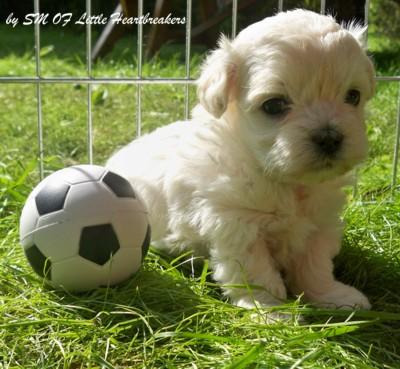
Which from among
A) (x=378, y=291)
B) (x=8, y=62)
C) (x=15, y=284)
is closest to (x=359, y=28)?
(x=378, y=291)

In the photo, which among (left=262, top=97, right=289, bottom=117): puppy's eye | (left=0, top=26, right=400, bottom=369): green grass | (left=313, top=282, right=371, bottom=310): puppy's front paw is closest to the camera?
(left=0, top=26, right=400, bottom=369): green grass

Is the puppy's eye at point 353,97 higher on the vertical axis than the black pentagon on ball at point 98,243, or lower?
higher

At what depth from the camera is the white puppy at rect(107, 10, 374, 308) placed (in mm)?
2328

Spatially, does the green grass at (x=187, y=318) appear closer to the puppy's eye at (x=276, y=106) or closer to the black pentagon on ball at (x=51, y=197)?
the black pentagon on ball at (x=51, y=197)

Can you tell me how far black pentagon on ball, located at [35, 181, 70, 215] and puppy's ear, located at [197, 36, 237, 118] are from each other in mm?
626

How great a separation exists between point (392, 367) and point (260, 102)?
1.01 metres

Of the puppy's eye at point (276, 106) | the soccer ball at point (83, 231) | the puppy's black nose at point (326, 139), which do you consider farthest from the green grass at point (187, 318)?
the puppy's eye at point (276, 106)

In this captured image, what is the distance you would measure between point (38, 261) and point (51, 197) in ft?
0.80

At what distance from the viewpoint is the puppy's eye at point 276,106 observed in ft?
7.82

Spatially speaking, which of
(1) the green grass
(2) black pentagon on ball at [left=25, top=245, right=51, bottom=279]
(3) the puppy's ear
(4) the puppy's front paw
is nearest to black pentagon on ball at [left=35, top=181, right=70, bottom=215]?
(2) black pentagon on ball at [left=25, top=245, right=51, bottom=279]

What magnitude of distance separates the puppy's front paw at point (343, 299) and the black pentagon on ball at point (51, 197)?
41.5 inches

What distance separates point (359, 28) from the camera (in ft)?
9.05

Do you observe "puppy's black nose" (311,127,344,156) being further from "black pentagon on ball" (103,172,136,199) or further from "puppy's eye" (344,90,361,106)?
"black pentagon on ball" (103,172,136,199)

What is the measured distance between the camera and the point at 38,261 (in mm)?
2486
